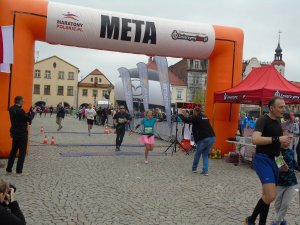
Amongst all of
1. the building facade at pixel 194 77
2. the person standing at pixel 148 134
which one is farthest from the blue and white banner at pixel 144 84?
the building facade at pixel 194 77

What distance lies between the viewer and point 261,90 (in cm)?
1096

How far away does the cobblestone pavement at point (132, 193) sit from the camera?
5.57 metres

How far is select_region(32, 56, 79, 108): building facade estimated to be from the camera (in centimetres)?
8344

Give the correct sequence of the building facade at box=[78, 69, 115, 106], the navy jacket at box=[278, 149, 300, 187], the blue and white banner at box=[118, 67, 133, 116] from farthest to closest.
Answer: the building facade at box=[78, 69, 115, 106], the blue and white banner at box=[118, 67, 133, 116], the navy jacket at box=[278, 149, 300, 187]

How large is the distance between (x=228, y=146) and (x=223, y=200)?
6.26 meters

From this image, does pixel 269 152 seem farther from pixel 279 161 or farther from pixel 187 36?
pixel 187 36

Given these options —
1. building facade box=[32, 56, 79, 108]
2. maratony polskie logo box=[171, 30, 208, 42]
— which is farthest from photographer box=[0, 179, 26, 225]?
building facade box=[32, 56, 79, 108]

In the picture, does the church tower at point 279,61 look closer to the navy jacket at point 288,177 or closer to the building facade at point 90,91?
the building facade at point 90,91

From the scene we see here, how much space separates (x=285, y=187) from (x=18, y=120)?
5.67m

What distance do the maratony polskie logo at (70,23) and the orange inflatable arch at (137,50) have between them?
0.09 ft

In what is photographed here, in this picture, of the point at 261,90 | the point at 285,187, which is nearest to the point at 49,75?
the point at 261,90

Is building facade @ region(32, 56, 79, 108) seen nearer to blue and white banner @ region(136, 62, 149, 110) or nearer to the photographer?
blue and white banner @ region(136, 62, 149, 110)

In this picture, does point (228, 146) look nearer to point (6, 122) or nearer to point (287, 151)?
point (6, 122)

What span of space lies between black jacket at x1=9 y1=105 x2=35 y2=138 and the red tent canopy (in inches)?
240
